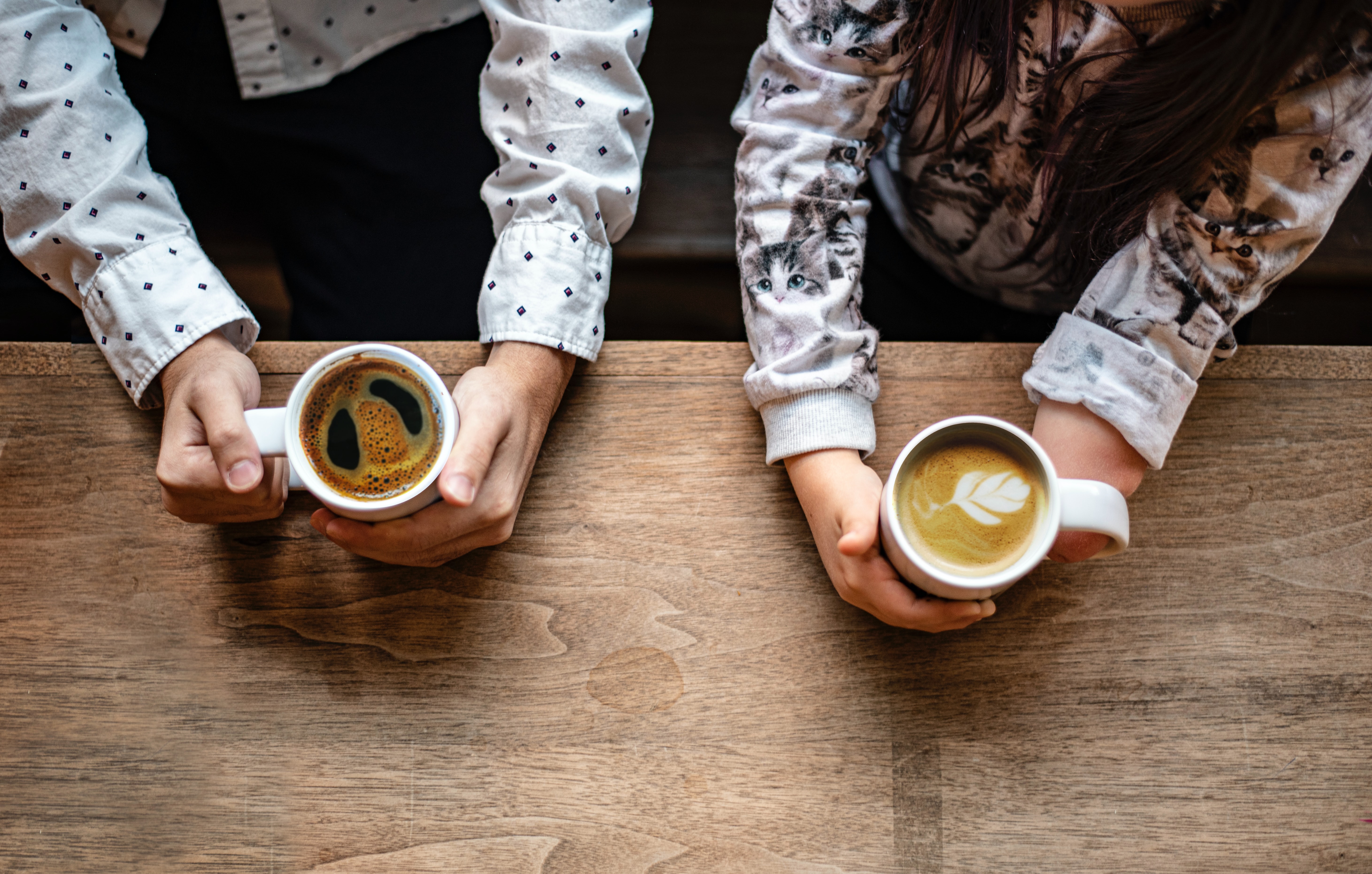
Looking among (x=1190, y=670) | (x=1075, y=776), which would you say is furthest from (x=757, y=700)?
(x=1190, y=670)

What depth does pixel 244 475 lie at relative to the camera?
58cm

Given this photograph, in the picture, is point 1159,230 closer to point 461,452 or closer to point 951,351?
point 951,351

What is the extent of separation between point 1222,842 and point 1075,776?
0.12 meters

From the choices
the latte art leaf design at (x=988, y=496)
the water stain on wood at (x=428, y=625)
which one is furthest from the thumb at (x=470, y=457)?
the latte art leaf design at (x=988, y=496)

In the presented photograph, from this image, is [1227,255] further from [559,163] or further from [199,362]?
[199,362]

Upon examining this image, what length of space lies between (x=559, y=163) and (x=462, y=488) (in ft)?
1.09

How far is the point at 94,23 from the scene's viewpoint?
76 centimetres

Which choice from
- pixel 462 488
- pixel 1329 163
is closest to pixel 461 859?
pixel 462 488

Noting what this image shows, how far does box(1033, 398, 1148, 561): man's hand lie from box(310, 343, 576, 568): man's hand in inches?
17.1

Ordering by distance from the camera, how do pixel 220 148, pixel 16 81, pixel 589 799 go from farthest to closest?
pixel 220 148
pixel 16 81
pixel 589 799

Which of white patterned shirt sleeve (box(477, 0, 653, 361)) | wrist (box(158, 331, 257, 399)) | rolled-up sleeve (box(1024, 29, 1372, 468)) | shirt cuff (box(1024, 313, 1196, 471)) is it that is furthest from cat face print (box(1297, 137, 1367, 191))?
wrist (box(158, 331, 257, 399))

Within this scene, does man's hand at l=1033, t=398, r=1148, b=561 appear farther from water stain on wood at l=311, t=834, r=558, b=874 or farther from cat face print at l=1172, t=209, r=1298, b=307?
water stain on wood at l=311, t=834, r=558, b=874

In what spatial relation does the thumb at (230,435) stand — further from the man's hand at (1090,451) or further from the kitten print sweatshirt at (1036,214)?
the man's hand at (1090,451)

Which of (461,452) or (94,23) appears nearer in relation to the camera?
(461,452)
